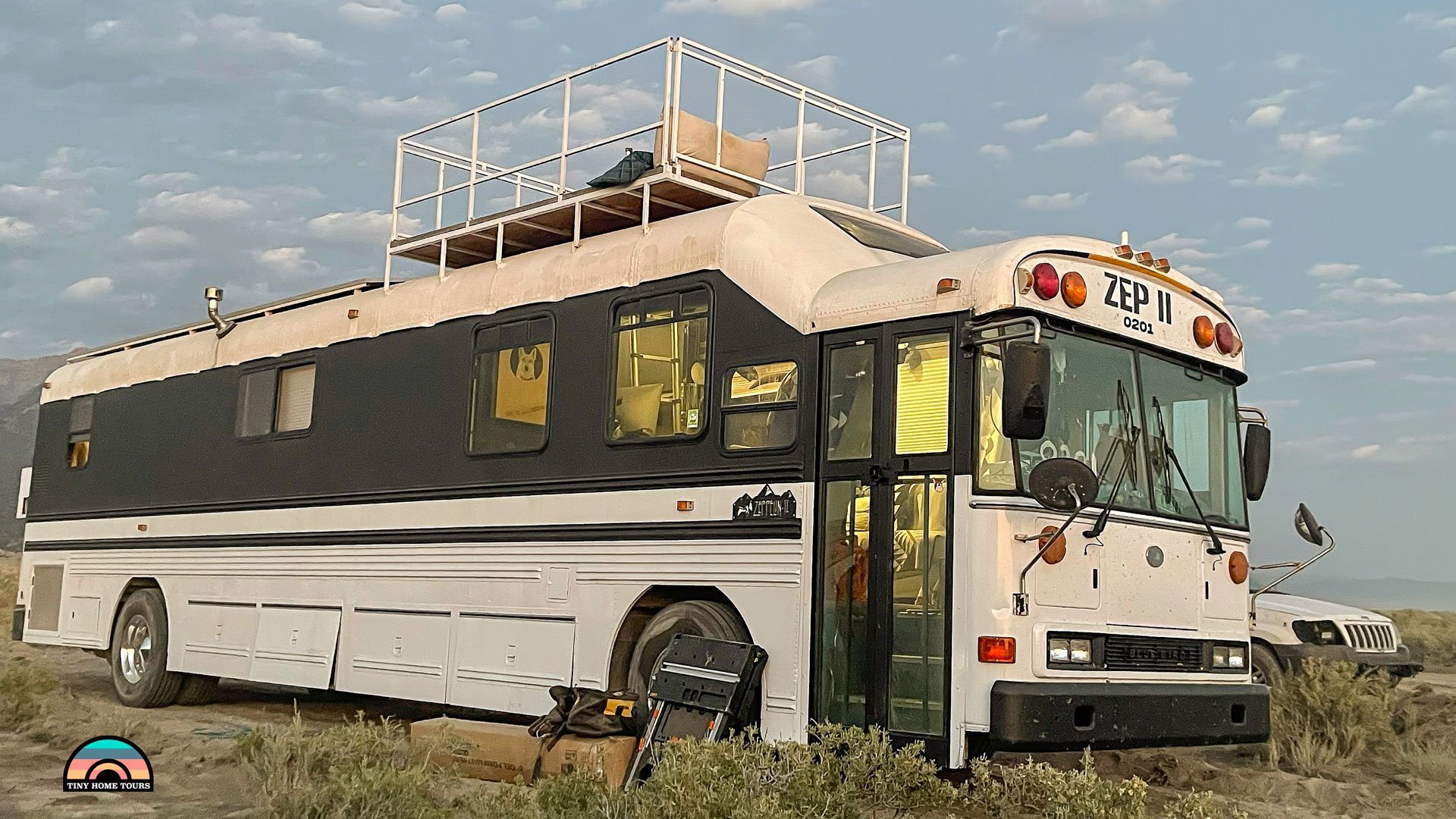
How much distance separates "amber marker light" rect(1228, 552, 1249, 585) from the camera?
781 centimetres

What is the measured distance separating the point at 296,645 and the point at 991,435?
22.4 feet

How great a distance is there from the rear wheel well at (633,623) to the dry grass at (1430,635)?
10.5 meters

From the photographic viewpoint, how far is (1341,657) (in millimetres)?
11242

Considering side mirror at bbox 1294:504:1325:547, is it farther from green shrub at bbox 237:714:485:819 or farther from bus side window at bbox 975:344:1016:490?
green shrub at bbox 237:714:485:819

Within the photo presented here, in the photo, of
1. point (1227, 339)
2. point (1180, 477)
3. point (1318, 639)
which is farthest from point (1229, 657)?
point (1318, 639)

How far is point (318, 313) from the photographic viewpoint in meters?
11.9

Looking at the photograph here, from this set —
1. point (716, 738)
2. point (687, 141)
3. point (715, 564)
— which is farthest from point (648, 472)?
point (687, 141)

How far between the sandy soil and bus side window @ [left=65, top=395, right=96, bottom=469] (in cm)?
374

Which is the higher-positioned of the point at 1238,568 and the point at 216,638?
the point at 1238,568

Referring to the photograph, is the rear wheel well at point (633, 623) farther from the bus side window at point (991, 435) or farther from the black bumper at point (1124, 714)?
the black bumper at point (1124, 714)

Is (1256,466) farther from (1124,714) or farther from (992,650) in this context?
(992,650)

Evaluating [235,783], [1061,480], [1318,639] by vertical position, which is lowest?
[235,783]

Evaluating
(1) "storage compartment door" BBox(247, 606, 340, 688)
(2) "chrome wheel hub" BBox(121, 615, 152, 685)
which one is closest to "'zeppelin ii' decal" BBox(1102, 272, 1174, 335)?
(1) "storage compartment door" BBox(247, 606, 340, 688)

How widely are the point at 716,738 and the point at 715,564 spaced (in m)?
1.09
